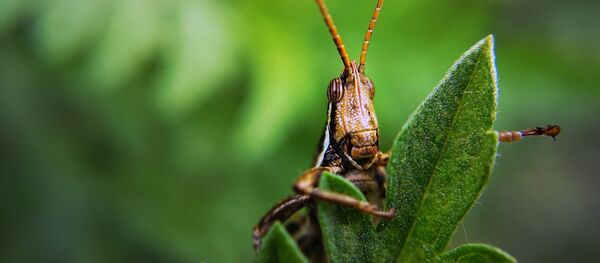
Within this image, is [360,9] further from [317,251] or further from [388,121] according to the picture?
[317,251]

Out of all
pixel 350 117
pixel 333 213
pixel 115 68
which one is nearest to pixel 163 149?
pixel 115 68

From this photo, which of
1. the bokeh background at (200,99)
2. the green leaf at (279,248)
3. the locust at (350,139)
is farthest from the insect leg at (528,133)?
the bokeh background at (200,99)

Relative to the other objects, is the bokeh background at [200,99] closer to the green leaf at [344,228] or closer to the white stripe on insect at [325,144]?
the white stripe on insect at [325,144]

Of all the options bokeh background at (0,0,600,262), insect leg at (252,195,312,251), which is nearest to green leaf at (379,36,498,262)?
insect leg at (252,195,312,251)

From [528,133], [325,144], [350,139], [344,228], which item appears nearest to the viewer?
[344,228]

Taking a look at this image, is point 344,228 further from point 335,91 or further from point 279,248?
point 335,91

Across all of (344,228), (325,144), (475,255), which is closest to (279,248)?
(344,228)
